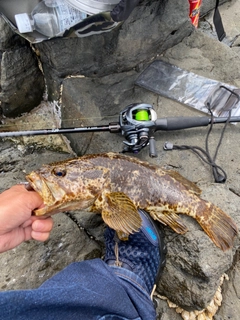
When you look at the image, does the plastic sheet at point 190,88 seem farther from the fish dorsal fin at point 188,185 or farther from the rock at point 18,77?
the rock at point 18,77

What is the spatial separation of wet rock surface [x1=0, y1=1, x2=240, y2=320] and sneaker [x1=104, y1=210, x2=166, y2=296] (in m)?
0.09

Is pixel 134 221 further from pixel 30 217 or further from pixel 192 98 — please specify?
pixel 192 98

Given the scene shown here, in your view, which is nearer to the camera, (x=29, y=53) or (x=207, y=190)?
(x=207, y=190)

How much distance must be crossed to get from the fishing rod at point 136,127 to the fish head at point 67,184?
46 cm

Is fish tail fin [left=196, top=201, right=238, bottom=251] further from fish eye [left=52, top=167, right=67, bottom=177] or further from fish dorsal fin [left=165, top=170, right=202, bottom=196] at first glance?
fish eye [left=52, top=167, right=67, bottom=177]

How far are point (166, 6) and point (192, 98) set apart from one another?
956 mm

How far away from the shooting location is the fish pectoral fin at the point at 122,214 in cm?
232

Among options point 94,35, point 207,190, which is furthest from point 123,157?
point 94,35

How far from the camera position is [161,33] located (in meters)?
3.53

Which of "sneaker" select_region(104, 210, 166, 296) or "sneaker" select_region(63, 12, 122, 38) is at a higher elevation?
"sneaker" select_region(63, 12, 122, 38)

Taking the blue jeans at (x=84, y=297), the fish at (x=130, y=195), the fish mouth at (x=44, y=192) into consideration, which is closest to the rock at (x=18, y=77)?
the fish at (x=130, y=195)

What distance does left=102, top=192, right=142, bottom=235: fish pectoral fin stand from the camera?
232 cm

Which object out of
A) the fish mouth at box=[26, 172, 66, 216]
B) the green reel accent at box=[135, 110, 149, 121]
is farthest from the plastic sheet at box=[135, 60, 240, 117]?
the fish mouth at box=[26, 172, 66, 216]

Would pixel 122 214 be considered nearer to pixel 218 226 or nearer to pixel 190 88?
pixel 218 226
